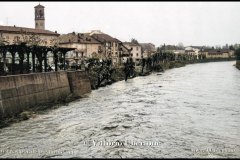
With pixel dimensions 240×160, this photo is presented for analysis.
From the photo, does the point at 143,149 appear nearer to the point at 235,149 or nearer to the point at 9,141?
the point at 235,149

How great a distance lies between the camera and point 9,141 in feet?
74.0

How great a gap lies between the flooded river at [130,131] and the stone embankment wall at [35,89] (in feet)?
6.50

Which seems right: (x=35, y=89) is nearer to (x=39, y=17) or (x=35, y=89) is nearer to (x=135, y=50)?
(x=39, y=17)

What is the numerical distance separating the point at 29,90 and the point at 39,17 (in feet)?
305

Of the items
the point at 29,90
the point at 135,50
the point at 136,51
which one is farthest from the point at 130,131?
the point at 136,51

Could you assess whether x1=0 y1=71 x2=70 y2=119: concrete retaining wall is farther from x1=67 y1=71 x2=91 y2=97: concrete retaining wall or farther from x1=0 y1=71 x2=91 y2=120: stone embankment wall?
x1=67 y1=71 x2=91 y2=97: concrete retaining wall

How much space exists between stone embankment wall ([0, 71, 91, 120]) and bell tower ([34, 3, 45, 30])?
255 ft

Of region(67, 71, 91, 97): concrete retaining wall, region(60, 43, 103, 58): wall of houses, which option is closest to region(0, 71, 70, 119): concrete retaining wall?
region(67, 71, 91, 97): concrete retaining wall


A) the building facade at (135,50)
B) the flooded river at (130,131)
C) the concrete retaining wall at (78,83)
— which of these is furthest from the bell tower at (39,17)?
the flooded river at (130,131)

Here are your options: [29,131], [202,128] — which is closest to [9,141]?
[29,131]

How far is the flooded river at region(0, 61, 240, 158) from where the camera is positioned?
65.4ft

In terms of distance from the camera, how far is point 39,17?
121875 millimetres

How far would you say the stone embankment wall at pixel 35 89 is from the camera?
1155 inches

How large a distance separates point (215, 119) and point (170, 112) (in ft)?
14.6
